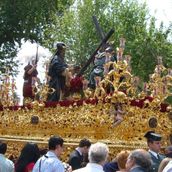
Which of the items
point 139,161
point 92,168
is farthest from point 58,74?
point 139,161

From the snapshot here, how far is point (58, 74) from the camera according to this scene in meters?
17.2

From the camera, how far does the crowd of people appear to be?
25.4 ft

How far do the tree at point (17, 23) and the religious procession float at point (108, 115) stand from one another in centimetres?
2052

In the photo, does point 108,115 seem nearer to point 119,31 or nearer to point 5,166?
point 5,166

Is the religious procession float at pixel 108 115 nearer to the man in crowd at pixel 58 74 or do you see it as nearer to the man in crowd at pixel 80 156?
the man in crowd at pixel 58 74

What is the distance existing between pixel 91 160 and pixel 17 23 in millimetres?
30793

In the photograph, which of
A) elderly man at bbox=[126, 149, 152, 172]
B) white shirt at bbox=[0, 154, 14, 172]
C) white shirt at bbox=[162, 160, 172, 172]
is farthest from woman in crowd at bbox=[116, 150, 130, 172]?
white shirt at bbox=[0, 154, 14, 172]

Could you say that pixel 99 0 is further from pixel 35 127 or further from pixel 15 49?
pixel 35 127

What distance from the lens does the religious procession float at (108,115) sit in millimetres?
14172

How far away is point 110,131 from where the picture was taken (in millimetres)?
14445

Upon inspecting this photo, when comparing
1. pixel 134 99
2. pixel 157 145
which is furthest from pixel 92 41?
pixel 157 145

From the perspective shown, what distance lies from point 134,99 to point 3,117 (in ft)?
14.6

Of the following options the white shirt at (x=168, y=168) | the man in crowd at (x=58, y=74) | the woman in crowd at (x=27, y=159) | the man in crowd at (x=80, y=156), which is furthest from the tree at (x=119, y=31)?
the white shirt at (x=168, y=168)

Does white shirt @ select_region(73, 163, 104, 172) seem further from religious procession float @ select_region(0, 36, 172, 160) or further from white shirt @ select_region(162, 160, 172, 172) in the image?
religious procession float @ select_region(0, 36, 172, 160)
